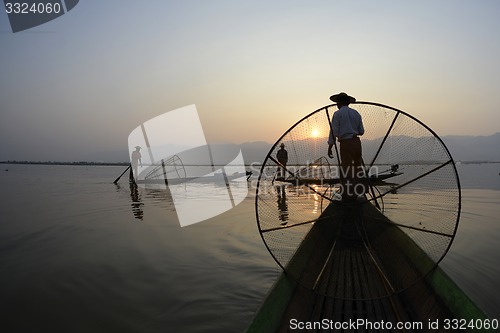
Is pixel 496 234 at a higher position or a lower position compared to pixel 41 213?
lower

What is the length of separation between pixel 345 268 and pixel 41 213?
10.4m

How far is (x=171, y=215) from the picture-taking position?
33.7 ft

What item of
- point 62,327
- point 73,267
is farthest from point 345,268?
point 73,267

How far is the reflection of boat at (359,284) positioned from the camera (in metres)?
2.83

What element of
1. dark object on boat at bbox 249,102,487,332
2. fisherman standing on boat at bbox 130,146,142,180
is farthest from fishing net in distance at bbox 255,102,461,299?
fisherman standing on boat at bbox 130,146,142,180

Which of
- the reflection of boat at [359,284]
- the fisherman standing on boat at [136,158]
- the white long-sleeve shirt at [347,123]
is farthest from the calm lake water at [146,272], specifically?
the fisherman standing on boat at [136,158]

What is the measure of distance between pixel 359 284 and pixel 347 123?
8.28 feet

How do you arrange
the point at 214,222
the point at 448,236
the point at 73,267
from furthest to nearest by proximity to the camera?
the point at 214,222
the point at 73,267
the point at 448,236

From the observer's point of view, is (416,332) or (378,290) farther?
(378,290)

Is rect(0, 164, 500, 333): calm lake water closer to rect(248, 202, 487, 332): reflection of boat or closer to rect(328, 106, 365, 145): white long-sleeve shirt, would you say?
rect(248, 202, 487, 332): reflection of boat

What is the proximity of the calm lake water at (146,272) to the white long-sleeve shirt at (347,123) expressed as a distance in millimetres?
2676

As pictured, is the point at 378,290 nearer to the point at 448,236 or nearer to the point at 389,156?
the point at 448,236

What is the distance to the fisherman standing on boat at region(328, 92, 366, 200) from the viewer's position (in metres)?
4.96

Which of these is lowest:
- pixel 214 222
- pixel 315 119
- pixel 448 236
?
pixel 214 222
